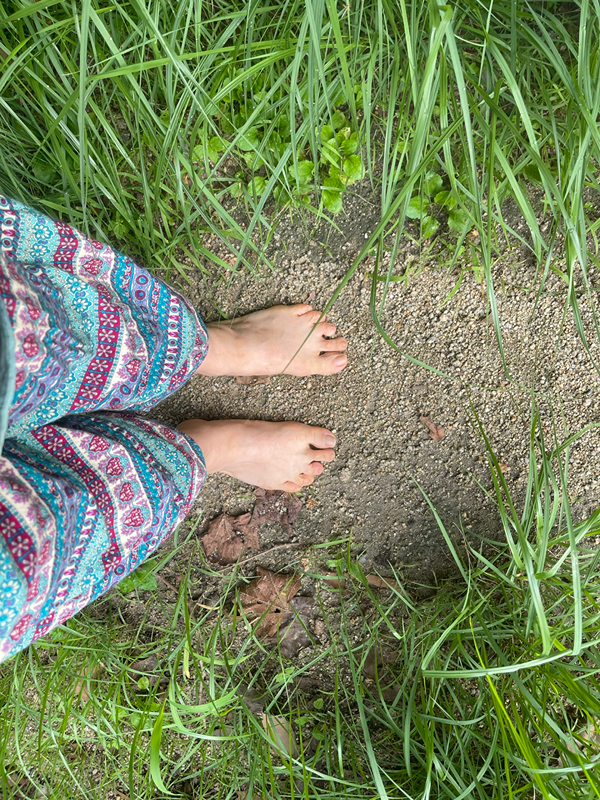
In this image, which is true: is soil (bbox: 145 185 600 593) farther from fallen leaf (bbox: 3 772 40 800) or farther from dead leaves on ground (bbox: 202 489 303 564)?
fallen leaf (bbox: 3 772 40 800)

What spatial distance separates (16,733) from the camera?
45.1 inches

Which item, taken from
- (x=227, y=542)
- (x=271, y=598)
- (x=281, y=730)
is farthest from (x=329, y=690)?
(x=227, y=542)

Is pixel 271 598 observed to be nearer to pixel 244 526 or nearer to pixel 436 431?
pixel 244 526

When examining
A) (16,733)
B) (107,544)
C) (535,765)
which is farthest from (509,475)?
(16,733)

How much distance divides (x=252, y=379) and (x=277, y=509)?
1.13 ft

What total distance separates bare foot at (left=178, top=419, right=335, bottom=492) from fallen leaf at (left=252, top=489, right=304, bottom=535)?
24 mm

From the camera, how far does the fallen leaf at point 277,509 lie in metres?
1.30

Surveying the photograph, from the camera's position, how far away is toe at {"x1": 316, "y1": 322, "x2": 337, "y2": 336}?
1256 millimetres

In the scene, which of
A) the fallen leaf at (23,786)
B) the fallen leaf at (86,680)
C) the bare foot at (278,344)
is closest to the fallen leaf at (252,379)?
the bare foot at (278,344)

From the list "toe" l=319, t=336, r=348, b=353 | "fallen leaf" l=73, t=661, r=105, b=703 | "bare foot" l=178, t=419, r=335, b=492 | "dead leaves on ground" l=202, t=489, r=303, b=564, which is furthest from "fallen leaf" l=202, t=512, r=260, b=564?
"toe" l=319, t=336, r=348, b=353

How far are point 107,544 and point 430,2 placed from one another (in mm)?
950

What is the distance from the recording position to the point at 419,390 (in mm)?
1252

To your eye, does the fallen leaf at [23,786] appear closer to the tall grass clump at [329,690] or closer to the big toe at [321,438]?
the tall grass clump at [329,690]

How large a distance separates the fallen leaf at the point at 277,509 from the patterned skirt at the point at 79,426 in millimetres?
280
